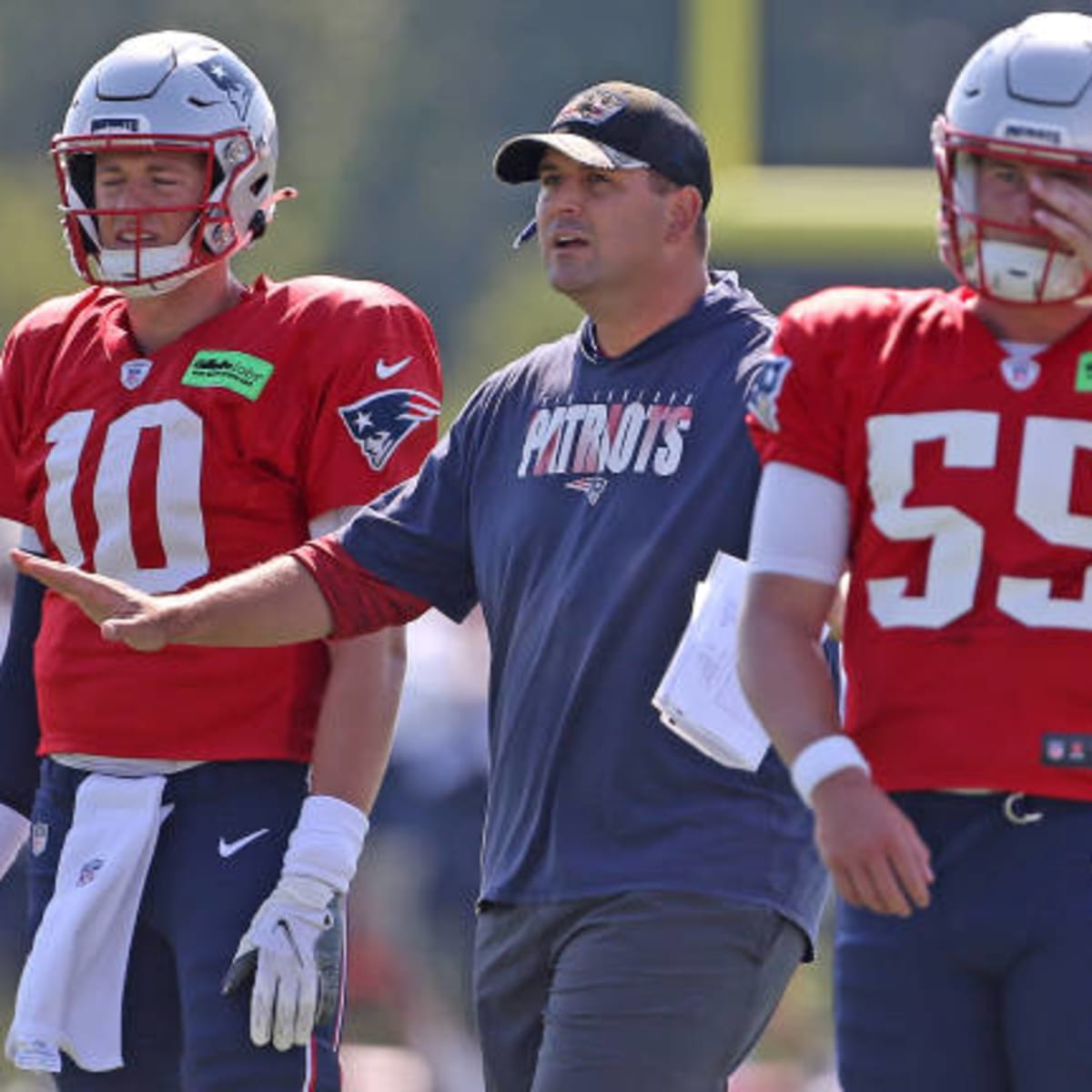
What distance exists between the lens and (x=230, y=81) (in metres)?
4.73

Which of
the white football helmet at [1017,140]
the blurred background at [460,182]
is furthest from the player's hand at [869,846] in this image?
the blurred background at [460,182]

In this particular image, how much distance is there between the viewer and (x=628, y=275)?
4395mm

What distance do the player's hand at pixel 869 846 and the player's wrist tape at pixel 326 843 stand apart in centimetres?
99

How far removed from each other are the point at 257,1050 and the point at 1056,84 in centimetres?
154

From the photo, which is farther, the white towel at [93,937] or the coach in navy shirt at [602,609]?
the white towel at [93,937]

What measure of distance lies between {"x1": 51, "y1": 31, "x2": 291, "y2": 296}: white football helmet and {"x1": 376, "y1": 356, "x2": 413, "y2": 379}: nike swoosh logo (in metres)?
0.27

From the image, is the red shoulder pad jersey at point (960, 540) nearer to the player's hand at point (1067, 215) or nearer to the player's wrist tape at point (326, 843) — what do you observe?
the player's hand at point (1067, 215)

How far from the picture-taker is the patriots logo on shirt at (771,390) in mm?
3715

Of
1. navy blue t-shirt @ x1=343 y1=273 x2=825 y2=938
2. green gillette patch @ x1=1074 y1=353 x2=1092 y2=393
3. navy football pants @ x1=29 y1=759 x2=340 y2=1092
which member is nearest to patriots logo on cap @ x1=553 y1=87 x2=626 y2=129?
navy blue t-shirt @ x1=343 y1=273 x2=825 y2=938

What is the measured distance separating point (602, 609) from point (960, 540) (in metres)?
0.72

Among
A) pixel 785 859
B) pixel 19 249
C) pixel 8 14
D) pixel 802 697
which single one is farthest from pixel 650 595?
pixel 8 14

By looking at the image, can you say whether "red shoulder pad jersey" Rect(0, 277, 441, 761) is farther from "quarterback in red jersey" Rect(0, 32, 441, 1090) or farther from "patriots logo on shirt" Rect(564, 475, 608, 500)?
"patriots logo on shirt" Rect(564, 475, 608, 500)

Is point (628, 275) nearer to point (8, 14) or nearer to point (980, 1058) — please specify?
point (980, 1058)

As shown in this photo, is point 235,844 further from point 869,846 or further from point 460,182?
point 460,182
